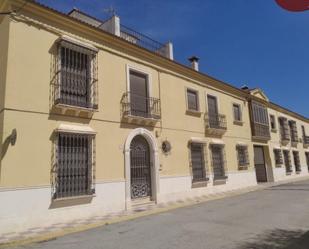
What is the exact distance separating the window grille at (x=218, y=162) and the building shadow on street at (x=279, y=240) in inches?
352

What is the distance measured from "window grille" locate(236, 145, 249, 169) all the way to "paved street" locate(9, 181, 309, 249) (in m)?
8.06

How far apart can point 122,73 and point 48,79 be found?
333 cm

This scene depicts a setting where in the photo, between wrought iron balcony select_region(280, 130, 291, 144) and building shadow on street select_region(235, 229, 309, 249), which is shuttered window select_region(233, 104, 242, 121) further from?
building shadow on street select_region(235, 229, 309, 249)

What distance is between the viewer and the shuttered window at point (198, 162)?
1452 cm

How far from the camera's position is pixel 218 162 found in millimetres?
16312

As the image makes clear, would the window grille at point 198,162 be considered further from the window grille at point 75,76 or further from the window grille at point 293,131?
the window grille at point 293,131

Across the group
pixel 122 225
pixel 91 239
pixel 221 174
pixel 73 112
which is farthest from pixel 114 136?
pixel 221 174

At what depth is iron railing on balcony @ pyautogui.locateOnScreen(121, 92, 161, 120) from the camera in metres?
11.5

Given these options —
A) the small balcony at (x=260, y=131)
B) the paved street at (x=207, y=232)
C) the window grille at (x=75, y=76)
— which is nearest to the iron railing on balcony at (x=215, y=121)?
the small balcony at (x=260, y=131)

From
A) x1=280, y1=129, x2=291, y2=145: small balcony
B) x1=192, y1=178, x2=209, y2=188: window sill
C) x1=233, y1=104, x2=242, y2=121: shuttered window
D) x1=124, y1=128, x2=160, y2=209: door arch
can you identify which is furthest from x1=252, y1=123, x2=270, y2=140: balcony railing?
x1=124, y1=128, x2=160, y2=209: door arch

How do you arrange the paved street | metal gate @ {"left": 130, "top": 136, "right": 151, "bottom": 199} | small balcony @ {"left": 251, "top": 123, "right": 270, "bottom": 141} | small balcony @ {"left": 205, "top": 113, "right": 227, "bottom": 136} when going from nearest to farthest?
the paved street
metal gate @ {"left": 130, "top": 136, "right": 151, "bottom": 199}
small balcony @ {"left": 205, "top": 113, "right": 227, "bottom": 136}
small balcony @ {"left": 251, "top": 123, "right": 270, "bottom": 141}

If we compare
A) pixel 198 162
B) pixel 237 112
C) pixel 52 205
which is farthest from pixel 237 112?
pixel 52 205

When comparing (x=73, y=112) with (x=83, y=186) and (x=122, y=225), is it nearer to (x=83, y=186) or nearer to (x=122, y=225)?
(x=83, y=186)

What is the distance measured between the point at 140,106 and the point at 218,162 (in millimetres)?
6454
